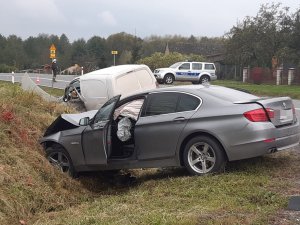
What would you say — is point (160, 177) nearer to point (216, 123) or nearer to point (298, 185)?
point (216, 123)

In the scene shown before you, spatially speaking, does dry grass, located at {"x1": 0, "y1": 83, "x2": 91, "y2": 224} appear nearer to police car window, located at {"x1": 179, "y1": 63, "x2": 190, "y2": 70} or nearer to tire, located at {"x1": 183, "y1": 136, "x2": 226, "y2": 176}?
tire, located at {"x1": 183, "y1": 136, "x2": 226, "y2": 176}

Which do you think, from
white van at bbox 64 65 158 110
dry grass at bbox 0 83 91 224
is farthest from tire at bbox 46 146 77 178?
white van at bbox 64 65 158 110

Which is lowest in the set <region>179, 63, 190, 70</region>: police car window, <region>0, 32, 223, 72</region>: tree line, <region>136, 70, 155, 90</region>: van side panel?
<region>136, 70, 155, 90</region>: van side panel

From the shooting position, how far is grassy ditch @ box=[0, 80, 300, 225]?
555 centimetres

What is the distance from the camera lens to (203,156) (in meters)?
7.54

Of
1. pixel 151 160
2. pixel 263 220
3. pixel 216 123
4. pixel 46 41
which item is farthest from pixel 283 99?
pixel 46 41

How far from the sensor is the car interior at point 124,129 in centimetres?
829

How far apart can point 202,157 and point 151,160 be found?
2.93ft

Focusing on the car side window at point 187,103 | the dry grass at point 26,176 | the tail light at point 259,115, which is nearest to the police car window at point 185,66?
the dry grass at point 26,176

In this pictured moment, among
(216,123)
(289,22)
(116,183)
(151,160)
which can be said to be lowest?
(116,183)

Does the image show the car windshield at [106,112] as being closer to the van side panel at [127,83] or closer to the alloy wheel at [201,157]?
the alloy wheel at [201,157]

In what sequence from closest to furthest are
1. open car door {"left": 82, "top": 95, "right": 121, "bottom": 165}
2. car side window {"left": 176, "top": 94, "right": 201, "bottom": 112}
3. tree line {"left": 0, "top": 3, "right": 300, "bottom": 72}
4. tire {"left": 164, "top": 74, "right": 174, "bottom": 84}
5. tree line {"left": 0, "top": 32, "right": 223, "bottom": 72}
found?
car side window {"left": 176, "top": 94, "right": 201, "bottom": 112} → open car door {"left": 82, "top": 95, "right": 121, "bottom": 165} → tire {"left": 164, "top": 74, "right": 174, "bottom": 84} → tree line {"left": 0, "top": 3, "right": 300, "bottom": 72} → tree line {"left": 0, "top": 32, "right": 223, "bottom": 72}

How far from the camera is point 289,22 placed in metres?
46.2

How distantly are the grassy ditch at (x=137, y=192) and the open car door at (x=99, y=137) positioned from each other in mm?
578
